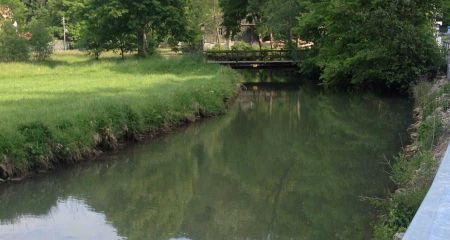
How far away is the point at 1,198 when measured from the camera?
1162 cm

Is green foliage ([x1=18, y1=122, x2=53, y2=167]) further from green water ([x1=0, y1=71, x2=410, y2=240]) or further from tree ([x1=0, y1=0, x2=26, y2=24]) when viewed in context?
tree ([x1=0, y1=0, x2=26, y2=24])

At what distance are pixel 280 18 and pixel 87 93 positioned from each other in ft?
79.9

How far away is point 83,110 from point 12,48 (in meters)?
26.5

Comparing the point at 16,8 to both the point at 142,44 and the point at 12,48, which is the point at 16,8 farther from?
the point at 142,44

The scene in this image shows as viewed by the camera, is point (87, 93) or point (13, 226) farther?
point (87, 93)

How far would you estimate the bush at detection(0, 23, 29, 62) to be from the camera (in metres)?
39.4

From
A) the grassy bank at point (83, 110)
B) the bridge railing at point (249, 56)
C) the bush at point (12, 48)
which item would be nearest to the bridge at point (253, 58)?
the bridge railing at point (249, 56)

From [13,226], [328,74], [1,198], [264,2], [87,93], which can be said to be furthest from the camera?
[264,2]

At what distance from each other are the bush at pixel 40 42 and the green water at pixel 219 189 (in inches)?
968

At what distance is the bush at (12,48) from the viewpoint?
129 feet

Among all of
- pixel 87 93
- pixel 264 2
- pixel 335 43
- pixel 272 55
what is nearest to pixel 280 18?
pixel 272 55

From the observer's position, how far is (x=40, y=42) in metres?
41.2

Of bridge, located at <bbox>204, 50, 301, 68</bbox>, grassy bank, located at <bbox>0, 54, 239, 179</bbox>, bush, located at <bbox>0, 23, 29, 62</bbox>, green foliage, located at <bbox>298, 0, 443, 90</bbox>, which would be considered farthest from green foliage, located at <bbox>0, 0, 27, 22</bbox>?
green foliage, located at <bbox>298, 0, 443, 90</bbox>

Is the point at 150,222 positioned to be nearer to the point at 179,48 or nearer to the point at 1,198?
the point at 1,198
